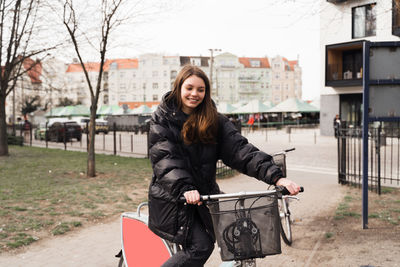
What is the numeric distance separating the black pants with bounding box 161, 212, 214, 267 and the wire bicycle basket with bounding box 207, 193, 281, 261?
1.01 feet

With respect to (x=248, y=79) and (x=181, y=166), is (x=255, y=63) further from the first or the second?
(x=181, y=166)

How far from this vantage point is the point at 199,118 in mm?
2545

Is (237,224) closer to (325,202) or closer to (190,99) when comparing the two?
(190,99)

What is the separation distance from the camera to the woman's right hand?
223 centimetres

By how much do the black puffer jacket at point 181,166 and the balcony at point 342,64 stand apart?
2722cm

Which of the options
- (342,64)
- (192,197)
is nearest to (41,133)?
(342,64)

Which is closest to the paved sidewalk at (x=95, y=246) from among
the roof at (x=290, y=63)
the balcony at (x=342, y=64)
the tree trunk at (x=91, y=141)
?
the tree trunk at (x=91, y=141)

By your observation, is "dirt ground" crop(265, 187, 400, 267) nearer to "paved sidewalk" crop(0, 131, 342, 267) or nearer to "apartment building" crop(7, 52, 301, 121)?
"paved sidewalk" crop(0, 131, 342, 267)

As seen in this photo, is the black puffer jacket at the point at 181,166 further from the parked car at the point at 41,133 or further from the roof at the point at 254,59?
the roof at the point at 254,59

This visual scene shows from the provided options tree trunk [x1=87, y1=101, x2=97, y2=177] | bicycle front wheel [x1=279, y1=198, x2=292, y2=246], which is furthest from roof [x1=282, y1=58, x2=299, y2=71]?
bicycle front wheel [x1=279, y1=198, x2=292, y2=246]

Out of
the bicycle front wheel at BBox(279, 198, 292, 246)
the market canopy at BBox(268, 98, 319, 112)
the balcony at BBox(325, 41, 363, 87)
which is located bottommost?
the bicycle front wheel at BBox(279, 198, 292, 246)

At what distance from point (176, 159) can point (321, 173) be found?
898cm

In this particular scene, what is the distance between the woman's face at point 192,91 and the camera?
8.46 feet

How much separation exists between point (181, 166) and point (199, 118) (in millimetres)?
358
